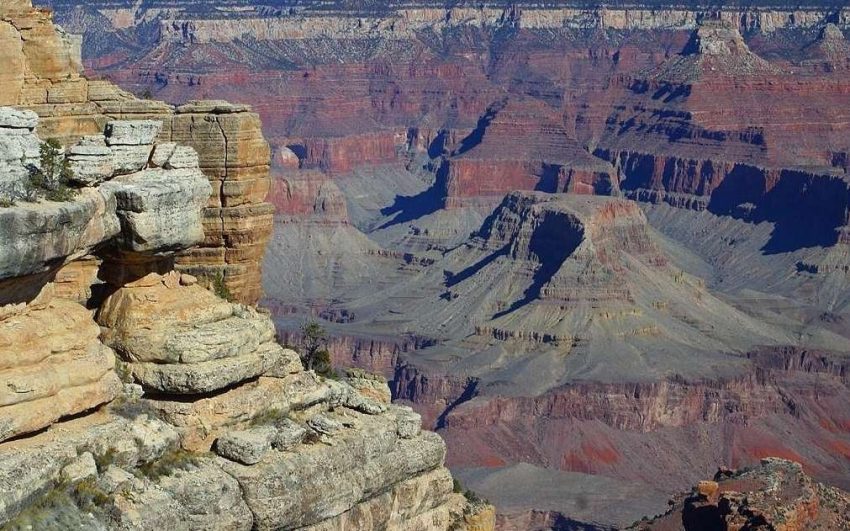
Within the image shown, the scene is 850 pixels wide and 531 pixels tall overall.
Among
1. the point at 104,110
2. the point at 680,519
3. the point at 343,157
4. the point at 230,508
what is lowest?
the point at 343,157

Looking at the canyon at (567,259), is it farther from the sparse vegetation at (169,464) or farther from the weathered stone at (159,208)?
the weathered stone at (159,208)

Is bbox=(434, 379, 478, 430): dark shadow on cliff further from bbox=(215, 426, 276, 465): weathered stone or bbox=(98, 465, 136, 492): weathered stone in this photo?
bbox=(98, 465, 136, 492): weathered stone

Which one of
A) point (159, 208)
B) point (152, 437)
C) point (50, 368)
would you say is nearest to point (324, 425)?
point (152, 437)

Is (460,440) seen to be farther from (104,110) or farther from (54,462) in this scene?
(54,462)

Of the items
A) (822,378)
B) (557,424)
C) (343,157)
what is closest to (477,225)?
(343,157)

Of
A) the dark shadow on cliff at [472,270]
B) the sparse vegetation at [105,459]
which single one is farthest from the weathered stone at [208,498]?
the dark shadow on cliff at [472,270]

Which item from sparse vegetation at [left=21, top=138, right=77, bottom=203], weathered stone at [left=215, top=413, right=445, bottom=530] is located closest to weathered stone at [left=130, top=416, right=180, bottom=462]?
weathered stone at [left=215, top=413, right=445, bottom=530]

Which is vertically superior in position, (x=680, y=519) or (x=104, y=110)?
(x=104, y=110)
